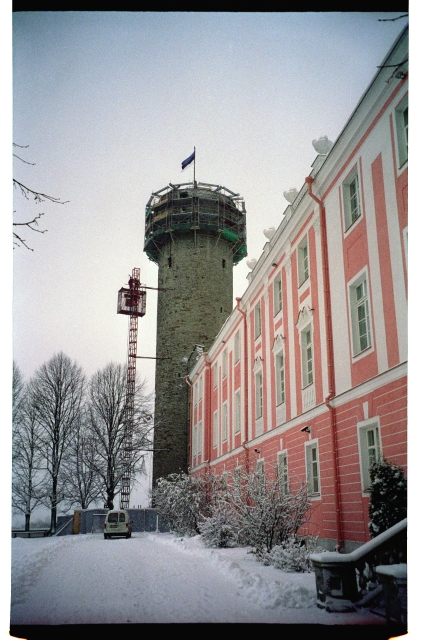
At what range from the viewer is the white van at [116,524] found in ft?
61.0

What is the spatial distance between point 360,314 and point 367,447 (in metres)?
2.09

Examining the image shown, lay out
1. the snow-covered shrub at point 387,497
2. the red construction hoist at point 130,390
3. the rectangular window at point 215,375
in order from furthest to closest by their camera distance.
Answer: the rectangular window at point 215,375 → the red construction hoist at point 130,390 → the snow-covered shrub at point 387,497

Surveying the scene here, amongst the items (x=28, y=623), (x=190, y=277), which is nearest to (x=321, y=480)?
(x=28, y=623)

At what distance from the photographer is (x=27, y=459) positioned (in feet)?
38.3

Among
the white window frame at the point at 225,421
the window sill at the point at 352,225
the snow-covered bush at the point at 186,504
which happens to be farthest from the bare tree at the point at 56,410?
the white window frame at the point at 225,421

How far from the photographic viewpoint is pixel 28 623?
245 inches

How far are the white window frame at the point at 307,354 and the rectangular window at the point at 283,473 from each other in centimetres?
180

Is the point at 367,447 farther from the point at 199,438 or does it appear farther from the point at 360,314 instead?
the point at 199,438

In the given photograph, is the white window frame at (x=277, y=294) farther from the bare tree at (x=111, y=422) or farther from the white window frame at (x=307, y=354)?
the bare tree at (x=111, y=422)

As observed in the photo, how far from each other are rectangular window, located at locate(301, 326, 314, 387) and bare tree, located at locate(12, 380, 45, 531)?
536 cm

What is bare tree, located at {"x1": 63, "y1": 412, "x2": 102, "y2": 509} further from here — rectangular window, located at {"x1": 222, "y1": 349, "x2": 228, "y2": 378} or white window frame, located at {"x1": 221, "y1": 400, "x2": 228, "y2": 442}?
rectangular window, located at {"x1": 222, "y1": 349, "x2": 228, "y2": 378}

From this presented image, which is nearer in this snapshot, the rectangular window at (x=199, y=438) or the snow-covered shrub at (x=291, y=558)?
the snow-covered shrub at (x=291, y=558)

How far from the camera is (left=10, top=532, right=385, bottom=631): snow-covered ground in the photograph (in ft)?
19.2

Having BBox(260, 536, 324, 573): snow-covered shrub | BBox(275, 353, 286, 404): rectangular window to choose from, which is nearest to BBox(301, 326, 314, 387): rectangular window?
BBox(275, 353, 286, 404): rectangular window
